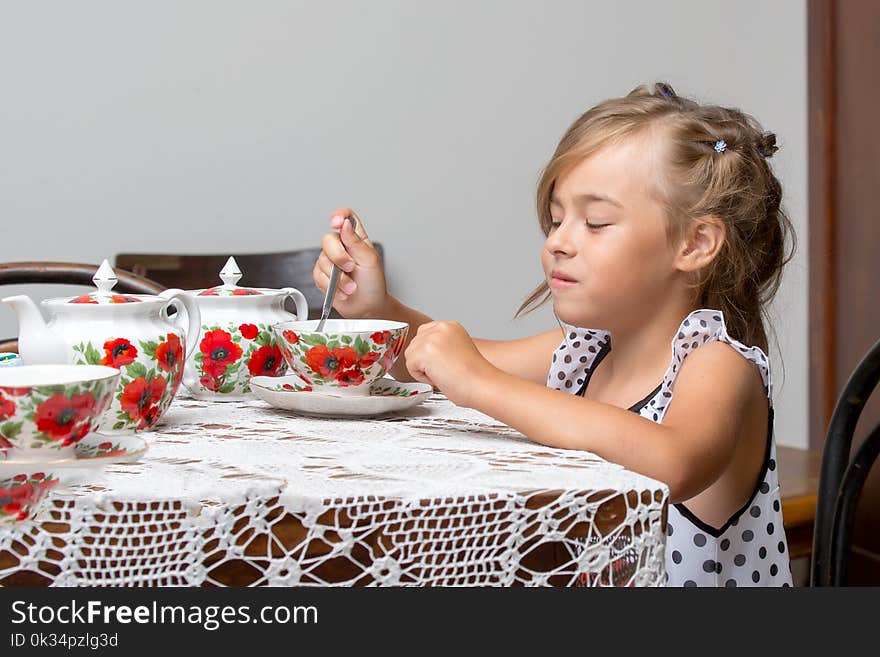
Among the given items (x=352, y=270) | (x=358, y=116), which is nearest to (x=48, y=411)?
(x=352, y=270)

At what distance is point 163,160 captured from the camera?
2139 mm

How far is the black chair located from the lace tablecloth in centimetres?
35

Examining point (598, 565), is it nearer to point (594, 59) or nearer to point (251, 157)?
point (251, 157)

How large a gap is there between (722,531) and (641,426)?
29cm

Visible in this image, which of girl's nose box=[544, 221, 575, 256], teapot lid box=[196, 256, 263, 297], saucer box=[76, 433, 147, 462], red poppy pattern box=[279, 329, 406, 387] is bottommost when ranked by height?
saucer box=[76, 433, 147, 462]

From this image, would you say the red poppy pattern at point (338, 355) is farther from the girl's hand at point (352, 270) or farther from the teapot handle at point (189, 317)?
the girl's hand at point (352, 270)

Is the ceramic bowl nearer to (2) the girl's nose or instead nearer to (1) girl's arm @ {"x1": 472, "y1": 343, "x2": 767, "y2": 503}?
(1) girl's arm @ {"x1": 472, "y1": 343, "x2": 767, "y2": 503}

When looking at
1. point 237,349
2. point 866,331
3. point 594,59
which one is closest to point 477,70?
point 594,59

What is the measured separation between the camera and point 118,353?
78cm

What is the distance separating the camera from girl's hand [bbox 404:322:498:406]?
0.85 m

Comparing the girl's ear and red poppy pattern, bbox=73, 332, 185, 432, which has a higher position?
the girl's ear

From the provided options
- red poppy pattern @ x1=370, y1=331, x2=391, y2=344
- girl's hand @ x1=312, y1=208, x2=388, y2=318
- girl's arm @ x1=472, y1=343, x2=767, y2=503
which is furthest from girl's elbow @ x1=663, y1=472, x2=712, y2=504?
girl's hand @ x1=312, y1=208, x2=388, y2=318

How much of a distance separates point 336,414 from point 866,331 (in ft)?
6.41

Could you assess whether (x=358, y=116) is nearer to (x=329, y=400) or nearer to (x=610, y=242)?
(x=610, y=242)
